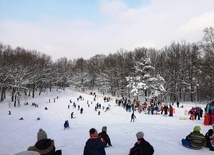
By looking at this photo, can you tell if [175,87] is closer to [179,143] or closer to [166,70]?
[166,70]

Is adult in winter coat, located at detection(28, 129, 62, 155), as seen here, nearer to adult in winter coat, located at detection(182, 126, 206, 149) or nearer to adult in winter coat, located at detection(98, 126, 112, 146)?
adult in winter coat, located at detection(98, 126, 112, 146)

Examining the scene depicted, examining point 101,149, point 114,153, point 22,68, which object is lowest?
point 114,153

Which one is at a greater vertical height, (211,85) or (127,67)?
(127,67)

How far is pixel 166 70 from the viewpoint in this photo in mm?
51562

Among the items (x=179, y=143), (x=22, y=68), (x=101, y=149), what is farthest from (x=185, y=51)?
(x=101, y=149)

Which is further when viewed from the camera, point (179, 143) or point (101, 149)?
point (179, 143)

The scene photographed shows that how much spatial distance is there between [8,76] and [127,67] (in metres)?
31.5

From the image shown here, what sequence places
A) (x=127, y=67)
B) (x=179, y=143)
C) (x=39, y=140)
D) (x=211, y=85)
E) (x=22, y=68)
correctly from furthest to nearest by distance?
(x=127, y=67), (x=22, y=68), (x=211, y=85), (x=179, y=143), (x=39, y=140)

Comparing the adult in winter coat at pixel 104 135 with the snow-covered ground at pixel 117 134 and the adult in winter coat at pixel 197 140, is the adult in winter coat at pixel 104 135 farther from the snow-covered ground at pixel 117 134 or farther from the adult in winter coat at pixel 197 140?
the adult in winter coat at pixel 197 140

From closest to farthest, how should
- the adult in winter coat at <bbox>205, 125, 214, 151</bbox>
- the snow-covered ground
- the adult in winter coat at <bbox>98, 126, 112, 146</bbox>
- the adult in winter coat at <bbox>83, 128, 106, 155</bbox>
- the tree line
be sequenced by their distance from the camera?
the adult in winter coat at <bbox>83, 128, 106, 155</bbox>, the adult in winter coat at <bbox>205, 125, 214, 151</bbox>, the snow-covered ground, the adult in winter coat at <bbox>98, 126, 112, 146</bbox>, the tree line

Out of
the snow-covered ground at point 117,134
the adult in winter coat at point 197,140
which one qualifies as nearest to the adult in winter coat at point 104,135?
the snow-covered ground at point 117,134

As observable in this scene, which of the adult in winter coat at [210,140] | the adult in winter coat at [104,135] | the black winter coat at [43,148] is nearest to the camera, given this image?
the black winter coat at [43,148]

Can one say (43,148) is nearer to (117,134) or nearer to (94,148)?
(94,148)

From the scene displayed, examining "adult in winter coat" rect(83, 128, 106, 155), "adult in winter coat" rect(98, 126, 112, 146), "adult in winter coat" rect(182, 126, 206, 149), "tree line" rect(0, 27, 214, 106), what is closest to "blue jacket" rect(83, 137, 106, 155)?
"adult in winter coat" rect(83, 128, 106, 155)
